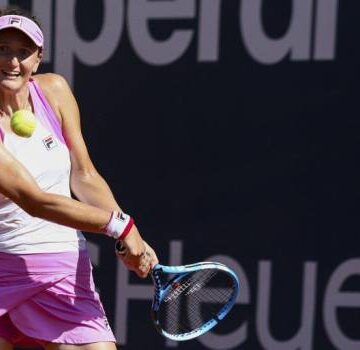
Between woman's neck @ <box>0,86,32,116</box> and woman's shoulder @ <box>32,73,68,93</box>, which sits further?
woman's shoulder @ <box>32,73,68,93</box>

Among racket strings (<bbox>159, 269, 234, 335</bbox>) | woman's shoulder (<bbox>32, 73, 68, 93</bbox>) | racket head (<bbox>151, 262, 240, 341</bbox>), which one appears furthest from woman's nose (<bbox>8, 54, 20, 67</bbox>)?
racket strings (<bbox>159, 269, 234, 335</bbox>)

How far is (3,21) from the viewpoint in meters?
3.26

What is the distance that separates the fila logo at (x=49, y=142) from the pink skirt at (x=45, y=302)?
1.03ft

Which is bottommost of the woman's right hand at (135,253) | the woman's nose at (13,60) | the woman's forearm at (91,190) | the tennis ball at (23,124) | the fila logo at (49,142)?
the woman's right hand at (135,253)

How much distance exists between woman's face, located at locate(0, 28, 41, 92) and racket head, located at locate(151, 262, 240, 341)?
0.68 metres

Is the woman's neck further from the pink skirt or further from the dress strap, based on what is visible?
the pink skirt

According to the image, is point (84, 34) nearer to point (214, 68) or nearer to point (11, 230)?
point (214, 68)

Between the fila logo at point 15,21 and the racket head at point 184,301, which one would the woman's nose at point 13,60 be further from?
the racket head at point 184,301

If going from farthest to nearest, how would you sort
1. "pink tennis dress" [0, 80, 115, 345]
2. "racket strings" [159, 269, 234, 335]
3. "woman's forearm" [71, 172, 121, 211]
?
"racket strings" [159, 269, 234, 335]
"woman's forearm" [71, 172, 121, 211]
"pink tennis dress" [0, 80, 115, 345]

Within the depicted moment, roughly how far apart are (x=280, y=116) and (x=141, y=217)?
2.34 ft

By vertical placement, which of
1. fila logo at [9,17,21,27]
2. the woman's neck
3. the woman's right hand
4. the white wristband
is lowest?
the woman's right hand

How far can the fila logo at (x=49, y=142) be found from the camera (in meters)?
3.31

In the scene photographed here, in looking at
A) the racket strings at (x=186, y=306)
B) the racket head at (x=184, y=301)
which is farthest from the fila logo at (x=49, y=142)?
the racket strings at (x=186, y=306)

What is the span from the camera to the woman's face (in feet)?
10.8
